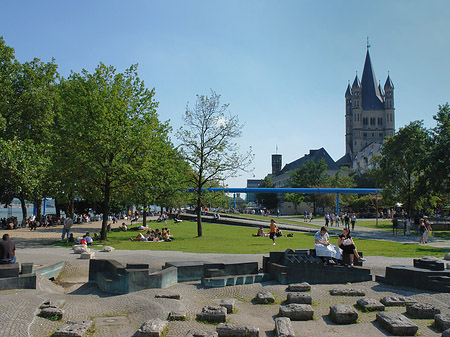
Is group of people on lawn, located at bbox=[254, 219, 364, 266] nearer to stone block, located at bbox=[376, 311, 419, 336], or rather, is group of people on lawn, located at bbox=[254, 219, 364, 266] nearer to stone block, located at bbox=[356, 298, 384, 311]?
stone block, located at bbox=[356, 298, 384, 311]

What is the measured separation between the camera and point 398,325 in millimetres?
8852

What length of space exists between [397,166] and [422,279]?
36.7 meters

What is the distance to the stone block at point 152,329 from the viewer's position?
848 cm

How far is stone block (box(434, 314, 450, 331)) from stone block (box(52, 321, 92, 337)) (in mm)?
7686

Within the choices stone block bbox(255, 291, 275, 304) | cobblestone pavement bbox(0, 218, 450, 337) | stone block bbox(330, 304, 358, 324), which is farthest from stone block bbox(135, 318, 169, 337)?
stone block bbox(330, 304, 358, 324)

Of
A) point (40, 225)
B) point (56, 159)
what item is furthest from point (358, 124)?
point (56, 159)

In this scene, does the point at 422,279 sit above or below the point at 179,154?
below

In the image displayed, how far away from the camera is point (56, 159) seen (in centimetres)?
2772

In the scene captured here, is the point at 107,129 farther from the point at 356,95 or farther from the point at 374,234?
the point at 356,95

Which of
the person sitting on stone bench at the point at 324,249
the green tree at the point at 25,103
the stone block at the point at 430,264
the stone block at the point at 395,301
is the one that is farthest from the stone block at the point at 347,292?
the green tree at the point at 25,103

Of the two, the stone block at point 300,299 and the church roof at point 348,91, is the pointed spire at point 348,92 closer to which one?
the church roof at point 348,91

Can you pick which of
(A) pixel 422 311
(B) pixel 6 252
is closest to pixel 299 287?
(A) pixel 422 311

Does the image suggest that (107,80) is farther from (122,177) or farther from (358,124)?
(358,124)

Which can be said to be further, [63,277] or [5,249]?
[63,277]
